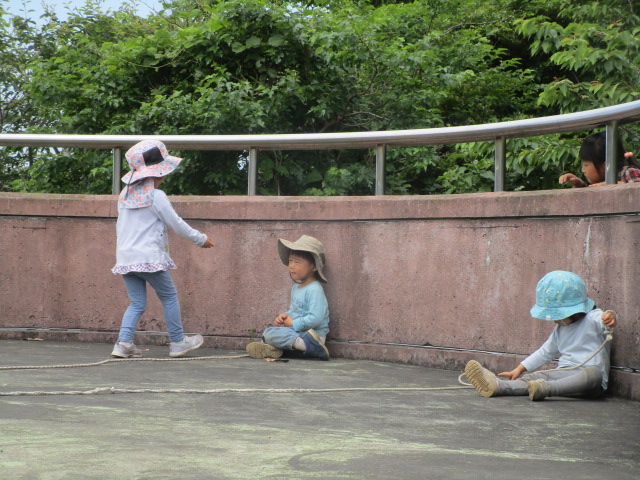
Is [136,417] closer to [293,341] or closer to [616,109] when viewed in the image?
[293,341]

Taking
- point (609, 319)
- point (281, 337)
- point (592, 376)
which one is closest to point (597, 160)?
point (609, 319)

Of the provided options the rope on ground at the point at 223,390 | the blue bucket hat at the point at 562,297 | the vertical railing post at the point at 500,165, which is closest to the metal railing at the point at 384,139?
the vertical railing post at the point at 500,165

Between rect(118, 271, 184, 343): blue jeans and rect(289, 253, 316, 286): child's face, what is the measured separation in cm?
86

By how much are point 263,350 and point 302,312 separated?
40 centimetres

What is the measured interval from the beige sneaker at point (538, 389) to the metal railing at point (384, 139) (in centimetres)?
131

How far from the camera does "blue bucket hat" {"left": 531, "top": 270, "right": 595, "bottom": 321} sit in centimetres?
526

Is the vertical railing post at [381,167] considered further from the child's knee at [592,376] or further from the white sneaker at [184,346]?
the child's knee at [592,376]

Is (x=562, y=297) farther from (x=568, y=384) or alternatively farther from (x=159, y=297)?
(x=159, y=297)

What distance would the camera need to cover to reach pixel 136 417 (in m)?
4.17

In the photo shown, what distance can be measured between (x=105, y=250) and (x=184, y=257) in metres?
0.66

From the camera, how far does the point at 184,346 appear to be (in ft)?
22.2

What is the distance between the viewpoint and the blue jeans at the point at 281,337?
663 cm

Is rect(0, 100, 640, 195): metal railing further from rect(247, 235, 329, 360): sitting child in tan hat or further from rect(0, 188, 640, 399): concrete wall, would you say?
rect(247, 235, 329, 360): sitting child in tan hat

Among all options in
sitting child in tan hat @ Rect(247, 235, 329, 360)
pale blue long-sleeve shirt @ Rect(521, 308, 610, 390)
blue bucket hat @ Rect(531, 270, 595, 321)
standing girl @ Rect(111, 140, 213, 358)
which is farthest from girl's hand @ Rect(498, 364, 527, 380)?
standing girl @ Rect(111, 140, 213, 358)
